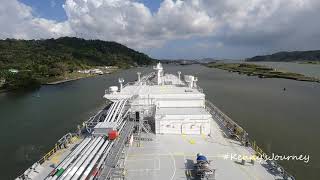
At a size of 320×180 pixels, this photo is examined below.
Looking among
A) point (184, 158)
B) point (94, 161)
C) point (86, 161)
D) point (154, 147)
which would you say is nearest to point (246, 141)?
point (184, 158)

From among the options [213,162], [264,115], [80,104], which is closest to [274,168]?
[213,162]

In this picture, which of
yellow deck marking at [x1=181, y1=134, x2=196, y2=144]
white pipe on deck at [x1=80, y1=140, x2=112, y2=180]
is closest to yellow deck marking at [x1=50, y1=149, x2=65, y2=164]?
white pipe on deck at [x1=80, y1=140, x2=112, y2=180]

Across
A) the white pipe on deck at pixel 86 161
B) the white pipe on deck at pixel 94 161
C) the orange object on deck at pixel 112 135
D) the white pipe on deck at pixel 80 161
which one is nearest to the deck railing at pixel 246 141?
the orange object on deck at pixel 112 135

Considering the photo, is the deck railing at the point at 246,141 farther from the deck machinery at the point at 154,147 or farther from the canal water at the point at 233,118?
the canal water at the point at 233,118

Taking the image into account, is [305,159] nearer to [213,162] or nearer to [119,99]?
[213,162]

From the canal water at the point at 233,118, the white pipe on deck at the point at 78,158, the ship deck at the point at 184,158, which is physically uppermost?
the white pipe on deck at the point at 78,158

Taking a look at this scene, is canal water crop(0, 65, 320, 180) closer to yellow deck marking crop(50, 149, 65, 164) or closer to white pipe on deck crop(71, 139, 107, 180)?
yellow deck marking crop(50, 149, 65, 164)

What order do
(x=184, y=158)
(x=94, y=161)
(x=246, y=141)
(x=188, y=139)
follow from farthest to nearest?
1. (x=188, y=139)
2. (x=246, y=141)
3. (x=184, y=158)
4. (x=94, y=161)

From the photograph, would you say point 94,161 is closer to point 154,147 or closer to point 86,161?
point 86,161
